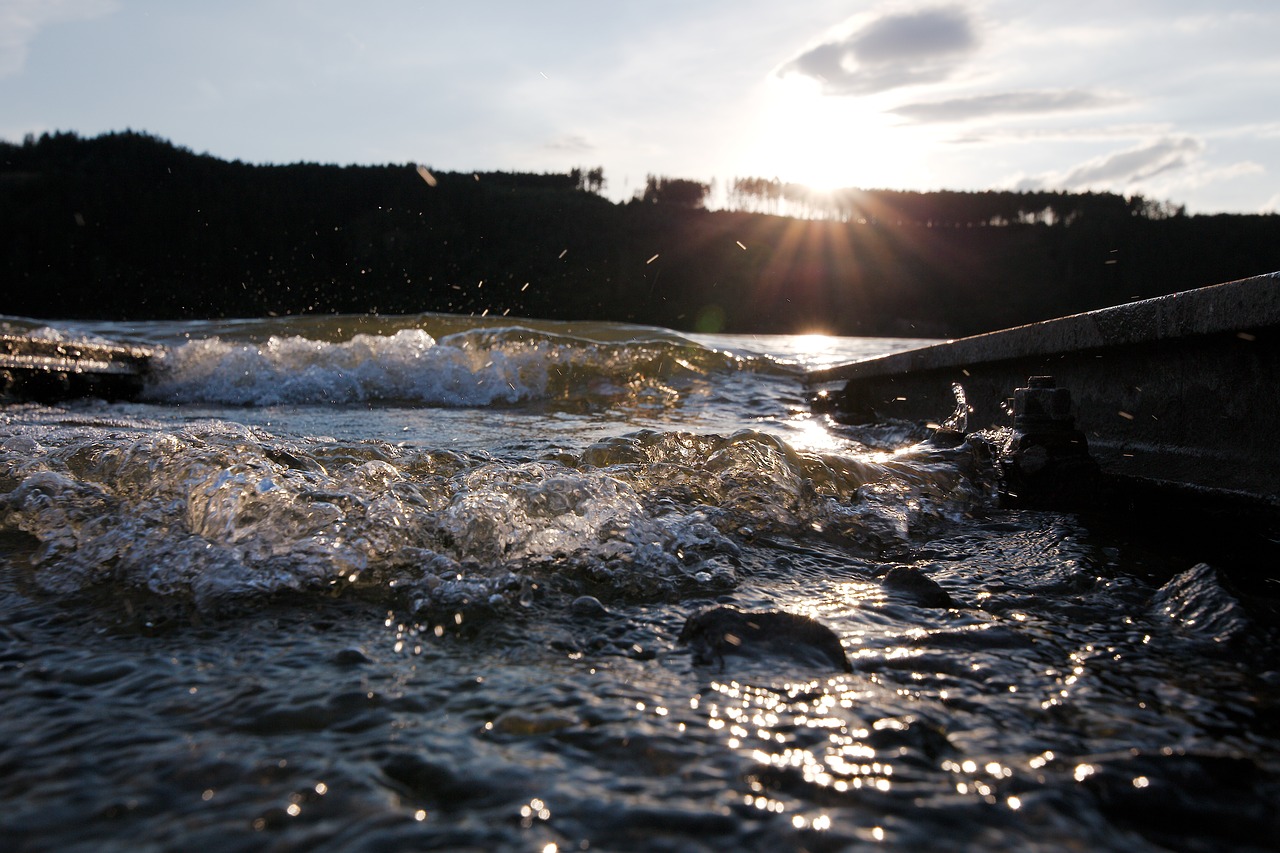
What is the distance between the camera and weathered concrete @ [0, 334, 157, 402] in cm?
659

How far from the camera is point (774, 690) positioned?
1.50 meters

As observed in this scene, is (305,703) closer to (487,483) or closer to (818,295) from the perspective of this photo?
(487,483)

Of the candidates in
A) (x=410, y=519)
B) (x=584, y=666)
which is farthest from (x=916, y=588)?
(x=410, y=519)

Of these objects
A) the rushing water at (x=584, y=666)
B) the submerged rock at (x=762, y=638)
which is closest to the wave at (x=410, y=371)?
the rushing water at (x=584, y=666)

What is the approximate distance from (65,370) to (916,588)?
775 centimetres

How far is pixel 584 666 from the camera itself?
1634 mm

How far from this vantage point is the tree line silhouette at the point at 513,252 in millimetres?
58562

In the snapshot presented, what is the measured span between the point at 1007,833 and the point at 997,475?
2805 millimetres

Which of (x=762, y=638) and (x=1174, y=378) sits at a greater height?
(x=1174, y=378)

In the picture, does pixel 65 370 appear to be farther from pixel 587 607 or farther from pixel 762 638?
pixel 762 638

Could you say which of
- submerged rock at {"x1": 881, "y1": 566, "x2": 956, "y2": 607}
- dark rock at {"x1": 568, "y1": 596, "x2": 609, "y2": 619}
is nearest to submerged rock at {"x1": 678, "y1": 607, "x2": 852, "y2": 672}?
dark rock at {"x1": 568, "y1": 596, "x2": 609, "y2": 619}

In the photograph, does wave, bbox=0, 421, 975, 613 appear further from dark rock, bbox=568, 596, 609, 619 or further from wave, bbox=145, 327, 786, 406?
wave, bbox=145, 327, 786, 406

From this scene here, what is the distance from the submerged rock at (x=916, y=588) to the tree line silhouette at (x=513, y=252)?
5625 centimetres

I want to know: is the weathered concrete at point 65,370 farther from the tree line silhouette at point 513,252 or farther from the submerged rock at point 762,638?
the tree line silhouette at point 513,252
